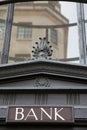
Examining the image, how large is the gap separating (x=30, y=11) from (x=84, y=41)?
9.44 ft

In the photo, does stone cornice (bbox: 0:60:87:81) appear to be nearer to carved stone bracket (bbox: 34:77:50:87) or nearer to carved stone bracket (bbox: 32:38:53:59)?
carved stone bracket (bbox: 34:77:50:87)

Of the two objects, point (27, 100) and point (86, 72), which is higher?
point (86, 72)

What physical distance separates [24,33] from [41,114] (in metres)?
4.30

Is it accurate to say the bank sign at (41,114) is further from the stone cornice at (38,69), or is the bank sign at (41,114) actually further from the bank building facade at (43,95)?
the stone cornice at (38,69)

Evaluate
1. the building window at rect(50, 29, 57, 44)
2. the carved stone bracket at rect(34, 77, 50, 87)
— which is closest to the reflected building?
the building window at rect(50, 29, 57, 44)

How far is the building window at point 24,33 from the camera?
14.7 meters

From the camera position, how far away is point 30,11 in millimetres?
15828

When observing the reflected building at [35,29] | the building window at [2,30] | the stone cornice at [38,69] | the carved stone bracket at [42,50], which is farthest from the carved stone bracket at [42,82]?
the building window at [2,30]

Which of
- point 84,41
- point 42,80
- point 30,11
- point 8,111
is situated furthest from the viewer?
point 30,11

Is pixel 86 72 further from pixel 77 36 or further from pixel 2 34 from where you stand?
pixel 2 34

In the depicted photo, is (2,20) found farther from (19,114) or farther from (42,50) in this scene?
(19,114)

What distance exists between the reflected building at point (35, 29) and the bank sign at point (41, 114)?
8.43ft

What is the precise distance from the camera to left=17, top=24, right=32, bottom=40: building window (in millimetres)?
14672

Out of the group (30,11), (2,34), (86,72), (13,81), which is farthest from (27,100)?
(30,11)
